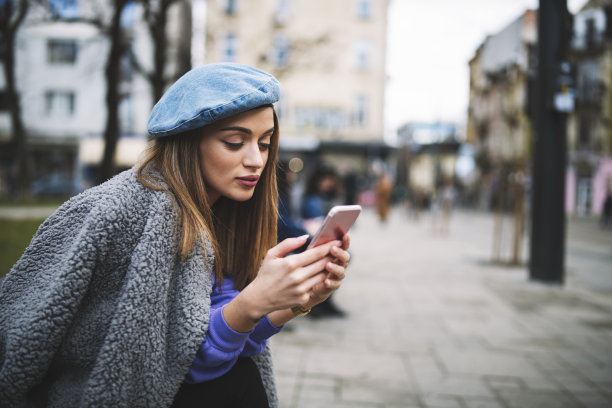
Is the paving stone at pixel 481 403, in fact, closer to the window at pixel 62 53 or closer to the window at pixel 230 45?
the window at pixel 230 45

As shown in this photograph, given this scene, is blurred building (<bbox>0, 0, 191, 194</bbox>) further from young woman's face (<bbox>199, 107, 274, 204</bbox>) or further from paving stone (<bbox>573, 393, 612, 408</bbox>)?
young woman's face (<bbox>199, 107, 274, 204</bbox>)

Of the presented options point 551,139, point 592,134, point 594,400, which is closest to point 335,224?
point 594,400

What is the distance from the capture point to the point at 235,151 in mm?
1378

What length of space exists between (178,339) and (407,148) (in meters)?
60.0

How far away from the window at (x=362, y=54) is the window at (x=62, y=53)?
17.2m

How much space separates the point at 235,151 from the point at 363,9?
96.7 ft

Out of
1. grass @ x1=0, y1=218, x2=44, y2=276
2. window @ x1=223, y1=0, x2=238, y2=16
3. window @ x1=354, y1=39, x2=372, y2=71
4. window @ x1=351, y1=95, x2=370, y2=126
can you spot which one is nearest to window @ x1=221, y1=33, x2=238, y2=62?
window @ x1=223, y1=0, x2=238, y2=16

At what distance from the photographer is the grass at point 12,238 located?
203 inches

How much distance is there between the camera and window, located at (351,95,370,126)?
93.4ft

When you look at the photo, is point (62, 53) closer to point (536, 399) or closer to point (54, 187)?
point (54, 187)

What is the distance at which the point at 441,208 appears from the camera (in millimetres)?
17969

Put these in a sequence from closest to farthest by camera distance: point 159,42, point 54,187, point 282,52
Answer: point 159,42, point 282,52, point 54,187

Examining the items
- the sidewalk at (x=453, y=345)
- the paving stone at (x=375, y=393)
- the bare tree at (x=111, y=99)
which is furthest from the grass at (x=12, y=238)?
the paving stone at (x=375, y=393)

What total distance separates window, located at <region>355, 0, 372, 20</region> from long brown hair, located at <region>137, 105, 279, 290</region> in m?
29.1
